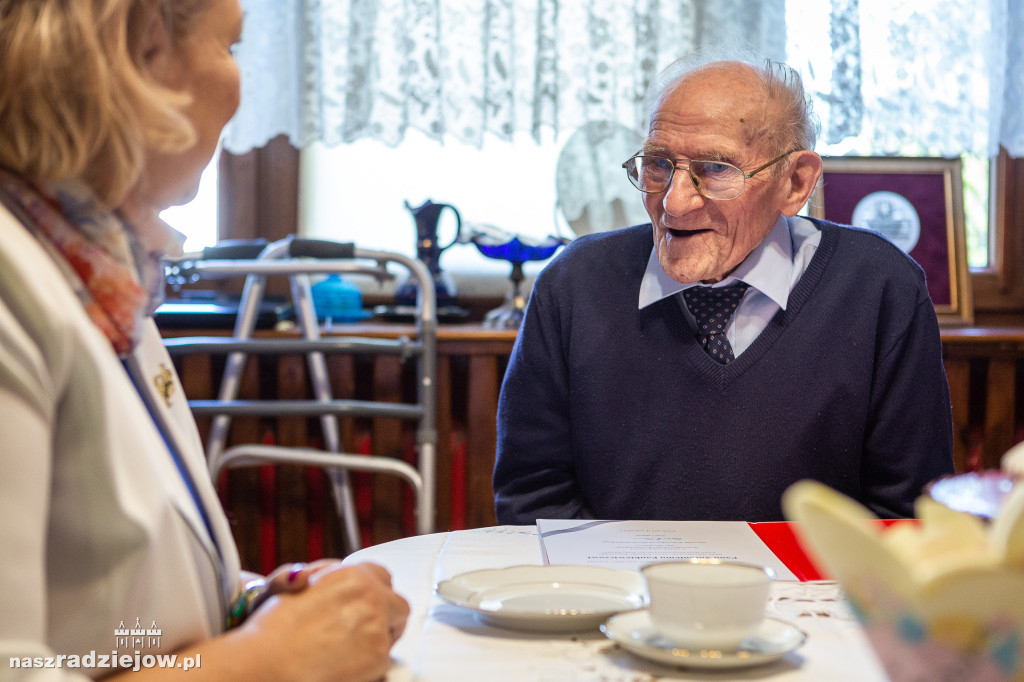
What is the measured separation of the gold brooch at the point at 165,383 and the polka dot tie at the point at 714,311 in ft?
2.85

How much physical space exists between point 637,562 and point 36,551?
22.1 inches

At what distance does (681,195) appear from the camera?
1.48 metres

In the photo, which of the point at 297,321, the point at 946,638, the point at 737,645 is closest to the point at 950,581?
the point at 946,638

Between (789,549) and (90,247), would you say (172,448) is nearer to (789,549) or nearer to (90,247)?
(90,247)

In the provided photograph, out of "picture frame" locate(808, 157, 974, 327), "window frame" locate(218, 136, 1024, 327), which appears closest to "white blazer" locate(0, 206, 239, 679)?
"window frame" locate(218, 136, 1024, 327)

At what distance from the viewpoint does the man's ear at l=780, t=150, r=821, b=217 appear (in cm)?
156

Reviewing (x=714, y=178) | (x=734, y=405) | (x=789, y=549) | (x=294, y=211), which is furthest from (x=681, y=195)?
(x=294, y=211)

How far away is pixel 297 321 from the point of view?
232 centimetres

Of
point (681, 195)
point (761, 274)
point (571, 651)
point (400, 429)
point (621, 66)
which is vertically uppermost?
point (621, 66)

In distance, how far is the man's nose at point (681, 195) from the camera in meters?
1.47

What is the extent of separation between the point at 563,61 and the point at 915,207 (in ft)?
3.08

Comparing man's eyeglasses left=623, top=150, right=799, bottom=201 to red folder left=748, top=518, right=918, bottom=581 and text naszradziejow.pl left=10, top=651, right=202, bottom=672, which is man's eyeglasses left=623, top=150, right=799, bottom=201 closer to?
red folder left=748, top=518, right=918, bottom=581

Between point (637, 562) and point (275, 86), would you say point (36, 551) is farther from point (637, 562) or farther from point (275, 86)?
point (275, 86)

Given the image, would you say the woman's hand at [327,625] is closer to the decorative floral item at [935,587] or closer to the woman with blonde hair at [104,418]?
the woman with blonde hair at [104,418]
